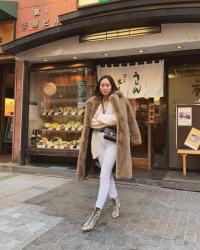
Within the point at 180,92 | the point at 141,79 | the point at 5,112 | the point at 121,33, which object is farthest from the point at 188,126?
the point at 5,112

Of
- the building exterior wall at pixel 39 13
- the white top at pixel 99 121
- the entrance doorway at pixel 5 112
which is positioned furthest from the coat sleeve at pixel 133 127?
the entrance doorway at pixel 5 112

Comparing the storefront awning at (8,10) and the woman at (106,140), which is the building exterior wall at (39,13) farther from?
the woman at (106,140)

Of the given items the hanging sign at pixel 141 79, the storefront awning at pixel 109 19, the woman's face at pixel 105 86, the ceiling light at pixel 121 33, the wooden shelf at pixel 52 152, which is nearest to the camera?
the woman's face at pixel 105 86

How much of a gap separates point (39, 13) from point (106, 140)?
5674mm

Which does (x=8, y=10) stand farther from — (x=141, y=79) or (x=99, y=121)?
(x=99, y=121)

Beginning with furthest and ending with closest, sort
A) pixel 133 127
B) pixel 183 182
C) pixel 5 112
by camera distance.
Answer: pixel 5 112 → pixel 183 182 → pixel 133 127

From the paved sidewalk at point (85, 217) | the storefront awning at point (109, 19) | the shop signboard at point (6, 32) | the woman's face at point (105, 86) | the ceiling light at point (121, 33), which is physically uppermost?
the shop signboard at point (6, 32)

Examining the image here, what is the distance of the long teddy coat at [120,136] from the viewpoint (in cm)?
416

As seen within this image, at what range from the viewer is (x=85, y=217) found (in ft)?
15.0

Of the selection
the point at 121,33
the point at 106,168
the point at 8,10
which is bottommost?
the point at 106,168

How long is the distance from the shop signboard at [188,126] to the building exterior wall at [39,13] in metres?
4.09

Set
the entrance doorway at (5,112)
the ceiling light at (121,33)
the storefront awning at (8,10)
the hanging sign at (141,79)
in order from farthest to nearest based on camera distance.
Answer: the entrance doorway at (5,112), the storefront awning at (8,10), the hanging sign at (141,79), the ceiling light at (121,33)

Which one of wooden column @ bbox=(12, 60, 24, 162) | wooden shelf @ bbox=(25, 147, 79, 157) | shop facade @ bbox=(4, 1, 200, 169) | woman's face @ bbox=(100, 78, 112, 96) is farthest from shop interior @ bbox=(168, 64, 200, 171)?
wooden column @ bbox=(12, 60, 24, 162)

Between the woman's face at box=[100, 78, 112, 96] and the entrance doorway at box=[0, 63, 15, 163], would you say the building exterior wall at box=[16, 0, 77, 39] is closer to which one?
the entrance doorway at box=[0, 63, 15, 163]
